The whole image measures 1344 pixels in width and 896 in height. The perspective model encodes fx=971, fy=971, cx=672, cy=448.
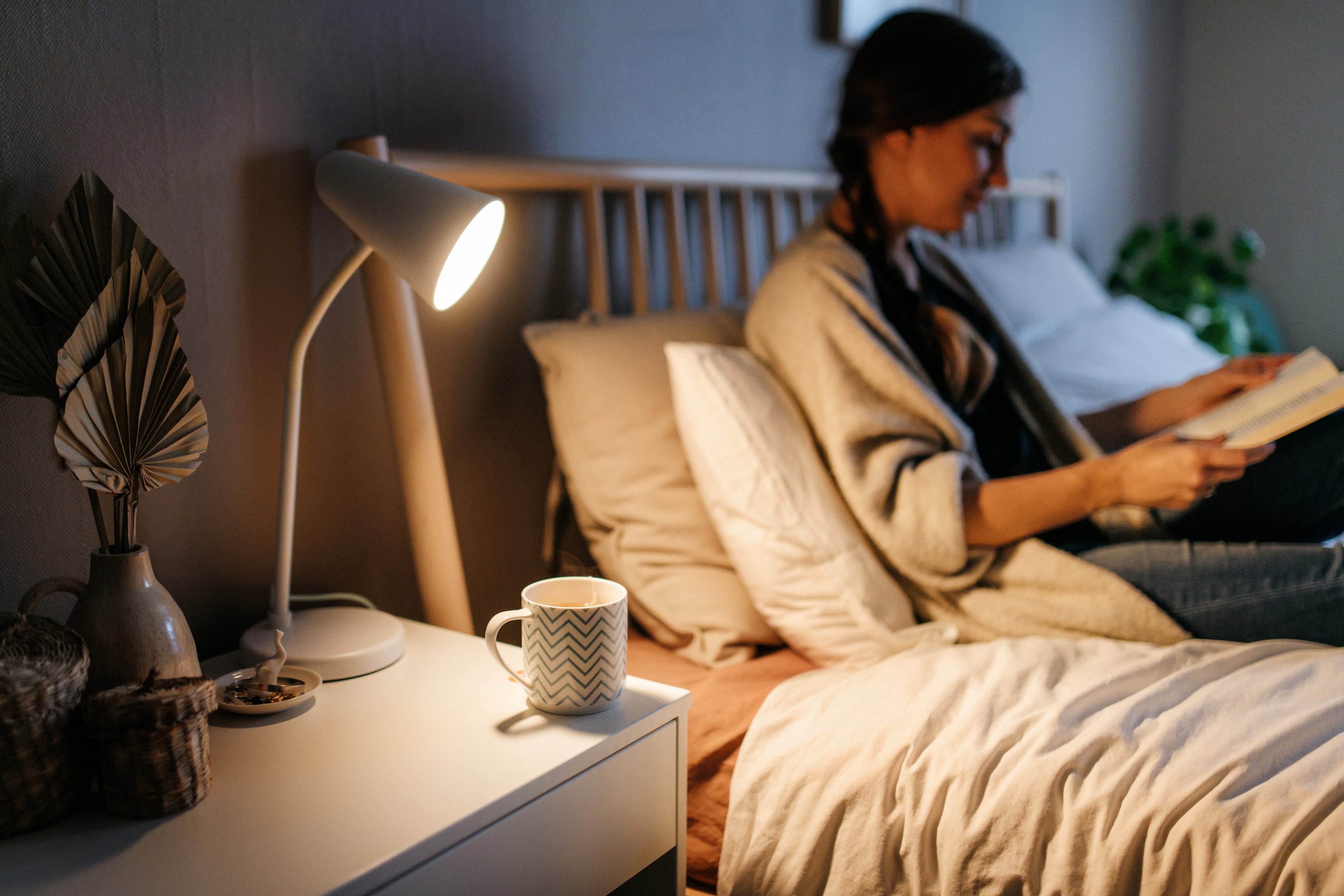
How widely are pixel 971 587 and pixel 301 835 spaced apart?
0.76 meters

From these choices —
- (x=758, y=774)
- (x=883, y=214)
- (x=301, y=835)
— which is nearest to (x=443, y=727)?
(x=301, y=835)

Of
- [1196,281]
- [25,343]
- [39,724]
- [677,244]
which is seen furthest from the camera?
[1196,281]

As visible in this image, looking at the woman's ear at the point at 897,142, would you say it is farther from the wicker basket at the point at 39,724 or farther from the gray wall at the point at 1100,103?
the gray wall at the point at 1100,103

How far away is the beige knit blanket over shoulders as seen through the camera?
1048 millimetres

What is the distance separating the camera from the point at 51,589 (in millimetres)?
685

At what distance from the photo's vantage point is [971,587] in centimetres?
110

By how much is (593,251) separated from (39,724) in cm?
87

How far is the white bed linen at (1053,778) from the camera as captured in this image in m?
0.71

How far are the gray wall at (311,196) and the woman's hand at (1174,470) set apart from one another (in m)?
0.72

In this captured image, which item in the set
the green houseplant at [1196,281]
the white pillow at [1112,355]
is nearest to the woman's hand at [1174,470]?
the white pillow at [1112,355]

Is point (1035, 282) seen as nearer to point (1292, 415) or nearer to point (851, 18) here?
point (851, 18)

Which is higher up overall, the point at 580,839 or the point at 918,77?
the point at 918,77

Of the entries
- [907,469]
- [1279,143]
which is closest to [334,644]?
[907,469]

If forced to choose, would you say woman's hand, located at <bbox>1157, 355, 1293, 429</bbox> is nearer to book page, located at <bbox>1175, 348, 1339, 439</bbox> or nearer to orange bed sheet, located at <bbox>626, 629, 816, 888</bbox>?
book page, located at <bbox>1175, 348, 1339, 439</bbox>
